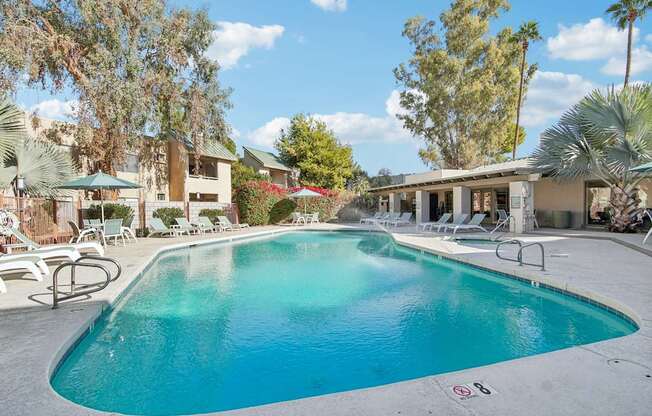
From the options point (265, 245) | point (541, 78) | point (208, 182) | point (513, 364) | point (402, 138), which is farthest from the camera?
point (402, 138)

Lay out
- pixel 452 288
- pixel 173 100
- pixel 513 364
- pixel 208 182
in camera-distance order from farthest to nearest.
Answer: pixel 208 182 → pixel 173 100 → pixel 452 288 → pixel 513 364

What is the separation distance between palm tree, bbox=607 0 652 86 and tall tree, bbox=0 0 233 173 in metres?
21.6

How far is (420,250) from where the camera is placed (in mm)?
12250

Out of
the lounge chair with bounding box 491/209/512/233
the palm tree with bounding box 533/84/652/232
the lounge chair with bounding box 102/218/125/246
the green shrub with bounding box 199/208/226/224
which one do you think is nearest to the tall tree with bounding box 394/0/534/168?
the lounge chair with bounding box 491/209/512/233

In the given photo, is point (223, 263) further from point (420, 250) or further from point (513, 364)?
point (513, 364)

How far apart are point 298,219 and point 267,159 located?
542 inches

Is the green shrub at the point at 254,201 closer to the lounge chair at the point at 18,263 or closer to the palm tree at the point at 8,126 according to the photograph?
the palm tree at the point at 8,126

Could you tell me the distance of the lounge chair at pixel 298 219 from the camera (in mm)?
24220

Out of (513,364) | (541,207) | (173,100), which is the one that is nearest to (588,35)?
(541,207)

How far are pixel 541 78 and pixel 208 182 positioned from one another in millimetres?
29033

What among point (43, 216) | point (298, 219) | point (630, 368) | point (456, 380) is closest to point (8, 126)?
point (43, 216)

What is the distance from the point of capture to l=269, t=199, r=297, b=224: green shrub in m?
24.7

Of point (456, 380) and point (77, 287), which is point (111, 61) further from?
point (456, 380)

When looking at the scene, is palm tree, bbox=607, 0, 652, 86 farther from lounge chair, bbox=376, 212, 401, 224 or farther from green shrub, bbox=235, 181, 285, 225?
green shrub, bbox=235, 181, 285, 225
